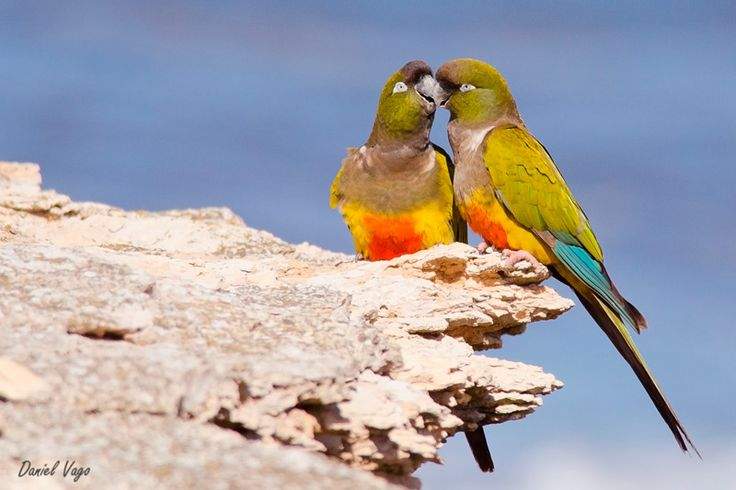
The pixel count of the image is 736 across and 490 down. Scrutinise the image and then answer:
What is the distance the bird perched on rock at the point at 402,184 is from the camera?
9297 mm

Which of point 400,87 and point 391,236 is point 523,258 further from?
point 400,87

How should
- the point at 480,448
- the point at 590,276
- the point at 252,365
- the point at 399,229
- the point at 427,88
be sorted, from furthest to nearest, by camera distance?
the point at 427,88, the point at 399,229, the point at 590,276, the point at 480,448, the point at 252,365

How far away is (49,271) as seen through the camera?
625 centimetres

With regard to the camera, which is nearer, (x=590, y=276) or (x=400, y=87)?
(x=590, y=276)

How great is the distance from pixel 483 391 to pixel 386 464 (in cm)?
148

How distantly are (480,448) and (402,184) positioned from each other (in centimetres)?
251

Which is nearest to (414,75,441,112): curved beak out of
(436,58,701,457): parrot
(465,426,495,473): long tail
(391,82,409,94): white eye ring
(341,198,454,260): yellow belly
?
(391,82,409,94): white eye ring

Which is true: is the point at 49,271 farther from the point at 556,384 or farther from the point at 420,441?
the point at 556,384

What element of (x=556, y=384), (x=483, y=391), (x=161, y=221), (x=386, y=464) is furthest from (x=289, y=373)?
(x=161, y=221)

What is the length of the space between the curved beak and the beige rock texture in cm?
186

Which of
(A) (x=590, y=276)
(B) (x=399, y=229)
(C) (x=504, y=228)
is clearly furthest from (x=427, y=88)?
(A) (x=590, y=276)

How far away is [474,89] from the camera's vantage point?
30.7ft
